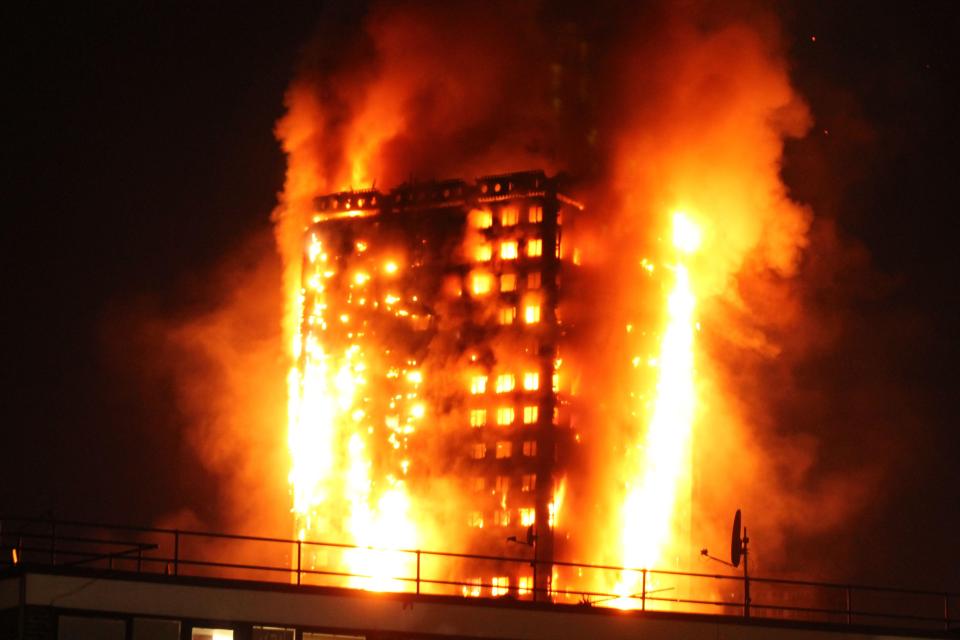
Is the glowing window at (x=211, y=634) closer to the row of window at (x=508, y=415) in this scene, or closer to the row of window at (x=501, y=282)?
Result: the row of window at (x=508, y=415)

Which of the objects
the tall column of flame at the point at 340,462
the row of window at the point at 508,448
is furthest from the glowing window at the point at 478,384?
the tall column of flame at the point at 340,462

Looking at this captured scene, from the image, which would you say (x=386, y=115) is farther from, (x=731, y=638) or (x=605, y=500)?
(x=731, y=638)

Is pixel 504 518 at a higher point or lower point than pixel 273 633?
higher

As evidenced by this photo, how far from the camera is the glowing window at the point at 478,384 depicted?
68562mm

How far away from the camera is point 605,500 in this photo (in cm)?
6512

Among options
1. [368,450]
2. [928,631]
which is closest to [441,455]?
[368,450]

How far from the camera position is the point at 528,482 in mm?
69375

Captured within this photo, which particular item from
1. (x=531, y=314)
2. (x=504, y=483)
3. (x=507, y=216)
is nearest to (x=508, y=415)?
(x=504, y=483)

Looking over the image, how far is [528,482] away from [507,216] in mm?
11510

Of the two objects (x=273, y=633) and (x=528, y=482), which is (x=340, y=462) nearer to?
(x=528, y=482)

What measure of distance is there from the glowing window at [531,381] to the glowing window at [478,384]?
5.84 ft

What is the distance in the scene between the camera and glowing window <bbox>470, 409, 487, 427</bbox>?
223 feet

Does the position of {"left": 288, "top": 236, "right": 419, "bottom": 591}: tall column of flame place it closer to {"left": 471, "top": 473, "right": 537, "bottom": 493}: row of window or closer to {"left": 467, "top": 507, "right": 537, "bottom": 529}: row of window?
{"left": 467, "top": 507, "right": 537, "bottom": 529}: row of window

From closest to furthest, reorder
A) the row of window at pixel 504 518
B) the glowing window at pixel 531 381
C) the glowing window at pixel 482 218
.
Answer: the row of window at pixel 504 518
the glowing window at pixel 531 381
the glowing window at pixel 482 218
